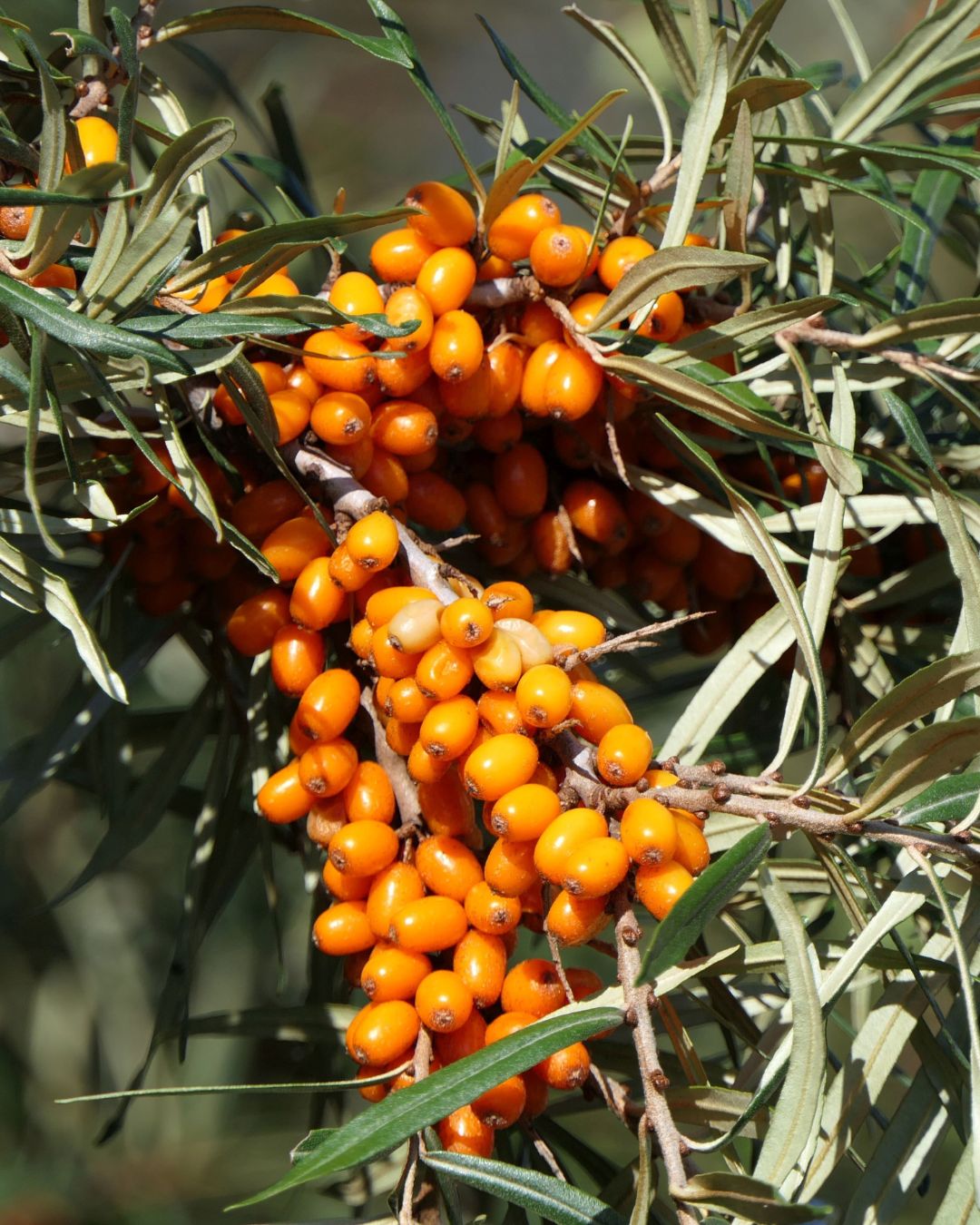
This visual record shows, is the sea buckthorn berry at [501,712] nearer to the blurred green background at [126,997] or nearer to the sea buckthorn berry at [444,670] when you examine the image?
the sea buckthorn berry at [444,670]

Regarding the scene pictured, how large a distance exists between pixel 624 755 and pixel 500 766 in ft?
0.20

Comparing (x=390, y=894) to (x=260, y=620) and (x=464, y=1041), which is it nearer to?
(x=464, y=1041)

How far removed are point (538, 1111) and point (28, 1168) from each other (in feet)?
3.24

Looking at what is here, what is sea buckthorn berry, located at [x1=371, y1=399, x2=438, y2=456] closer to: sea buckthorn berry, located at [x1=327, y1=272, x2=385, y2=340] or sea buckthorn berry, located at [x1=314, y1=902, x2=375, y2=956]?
sea buckthorn berry, located at [x1=327, y1=272, x2=385, y2=340]

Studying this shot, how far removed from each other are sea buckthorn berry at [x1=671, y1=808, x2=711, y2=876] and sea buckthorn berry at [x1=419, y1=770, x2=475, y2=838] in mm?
134

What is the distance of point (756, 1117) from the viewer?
542 millimetres

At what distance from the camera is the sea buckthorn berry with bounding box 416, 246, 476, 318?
65 centimetres

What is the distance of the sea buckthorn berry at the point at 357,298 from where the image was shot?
0.63 meters

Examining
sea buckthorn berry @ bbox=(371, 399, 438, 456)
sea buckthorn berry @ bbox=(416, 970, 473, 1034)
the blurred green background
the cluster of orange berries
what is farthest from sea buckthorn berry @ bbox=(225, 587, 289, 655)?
the blurred green background

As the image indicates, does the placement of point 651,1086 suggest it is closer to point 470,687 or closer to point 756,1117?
point 756,1117

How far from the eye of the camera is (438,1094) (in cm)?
46

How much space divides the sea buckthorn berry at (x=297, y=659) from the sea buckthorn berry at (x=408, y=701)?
0.09 meters

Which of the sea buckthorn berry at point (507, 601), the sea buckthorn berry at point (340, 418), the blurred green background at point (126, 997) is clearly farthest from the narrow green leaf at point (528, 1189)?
the blurred green background at point (126, 997)

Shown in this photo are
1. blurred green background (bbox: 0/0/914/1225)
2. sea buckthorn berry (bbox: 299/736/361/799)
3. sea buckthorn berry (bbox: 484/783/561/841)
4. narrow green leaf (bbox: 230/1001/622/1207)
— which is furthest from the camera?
blurred green background (bbox: 0/0/914/1225)
